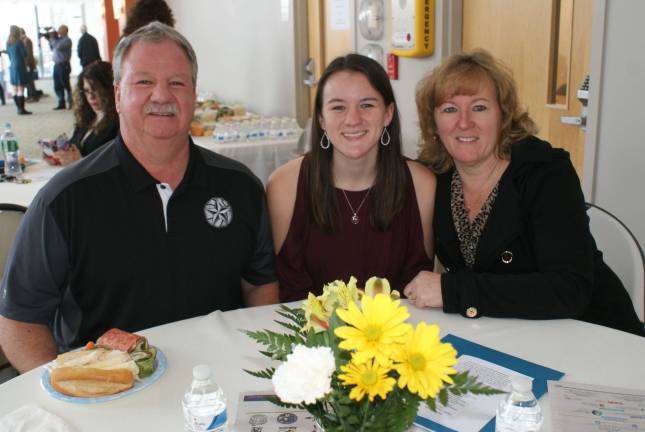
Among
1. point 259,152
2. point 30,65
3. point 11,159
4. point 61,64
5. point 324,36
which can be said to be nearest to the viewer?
point 11,159

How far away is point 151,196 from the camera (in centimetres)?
183

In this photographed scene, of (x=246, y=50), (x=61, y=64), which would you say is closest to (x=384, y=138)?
(x=246, y=50)

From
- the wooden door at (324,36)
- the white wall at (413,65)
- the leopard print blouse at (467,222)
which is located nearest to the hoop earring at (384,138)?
the leopard print blouse at (467,222)

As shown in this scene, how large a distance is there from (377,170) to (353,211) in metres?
0.18

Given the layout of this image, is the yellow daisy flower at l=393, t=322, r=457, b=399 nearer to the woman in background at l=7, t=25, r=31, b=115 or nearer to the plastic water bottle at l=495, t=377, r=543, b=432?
the plastic water bottle at l=495, t=377, r=543, b=432

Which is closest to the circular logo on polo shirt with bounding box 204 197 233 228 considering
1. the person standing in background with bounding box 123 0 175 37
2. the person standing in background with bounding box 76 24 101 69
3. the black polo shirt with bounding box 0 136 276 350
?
the black polo shirt with bounding box 0 136 276 350

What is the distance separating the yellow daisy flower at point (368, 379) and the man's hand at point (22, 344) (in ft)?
4.25

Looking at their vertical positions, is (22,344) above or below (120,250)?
below

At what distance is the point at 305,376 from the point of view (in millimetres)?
757

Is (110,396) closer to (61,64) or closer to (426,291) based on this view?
(426,291)

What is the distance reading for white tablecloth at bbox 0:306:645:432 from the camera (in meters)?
1.22

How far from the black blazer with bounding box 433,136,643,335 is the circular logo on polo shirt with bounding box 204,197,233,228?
0.68 m

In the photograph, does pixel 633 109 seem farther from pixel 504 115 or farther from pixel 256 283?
pixel 256 283

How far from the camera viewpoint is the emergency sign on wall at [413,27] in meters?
3.85
